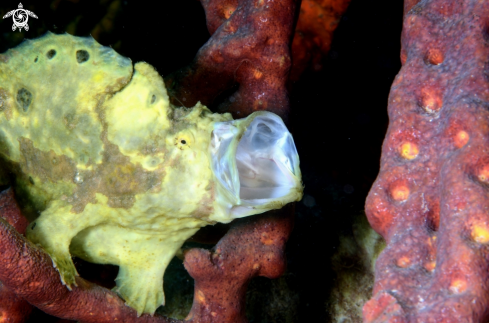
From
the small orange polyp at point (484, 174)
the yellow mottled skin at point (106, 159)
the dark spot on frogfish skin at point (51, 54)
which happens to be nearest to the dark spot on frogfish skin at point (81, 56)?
the yellow mottled skin at point (106, 159)

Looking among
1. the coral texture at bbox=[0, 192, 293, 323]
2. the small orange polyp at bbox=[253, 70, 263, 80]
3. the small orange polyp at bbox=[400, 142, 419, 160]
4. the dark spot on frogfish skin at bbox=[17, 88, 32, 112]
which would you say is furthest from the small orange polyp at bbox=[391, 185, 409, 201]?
the dark spot on frogfish skin at bbox=[17, 88, 32, 112]

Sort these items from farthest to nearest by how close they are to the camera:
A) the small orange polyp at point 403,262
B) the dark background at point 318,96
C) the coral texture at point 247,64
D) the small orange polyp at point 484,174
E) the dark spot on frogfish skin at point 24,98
Result: the dark background at point 318,96 → the coral texture at point 247,64 → the dark spot on frogfish skin at point 24,98 → the small orange polyp at point 403,262 → the small orange polyp at point 484,174

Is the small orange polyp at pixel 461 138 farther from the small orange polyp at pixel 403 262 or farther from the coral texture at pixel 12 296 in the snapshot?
the coral texture at pixel 12 296

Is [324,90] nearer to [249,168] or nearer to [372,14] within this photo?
[372,14]

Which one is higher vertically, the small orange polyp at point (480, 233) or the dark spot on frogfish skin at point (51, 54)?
the dark spot on frogfish skin at point (51, 54)

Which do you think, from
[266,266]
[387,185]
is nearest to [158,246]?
[266,266]

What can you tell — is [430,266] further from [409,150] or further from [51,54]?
[51,54]
